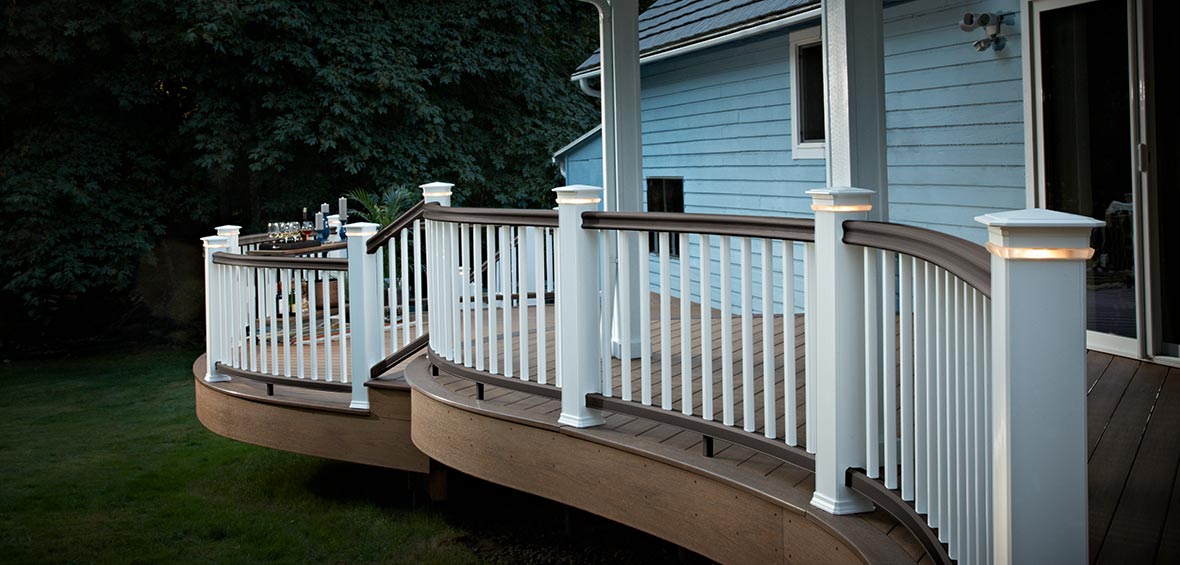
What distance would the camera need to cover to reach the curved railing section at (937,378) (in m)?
2.64

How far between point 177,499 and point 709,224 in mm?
7229

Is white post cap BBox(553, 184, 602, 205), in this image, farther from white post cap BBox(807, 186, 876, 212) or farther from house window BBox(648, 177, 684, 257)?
house window BBox(648, 177, 684, 257)

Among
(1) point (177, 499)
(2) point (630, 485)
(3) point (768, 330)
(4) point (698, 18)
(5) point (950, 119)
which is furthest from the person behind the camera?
(4) point (698, 18)

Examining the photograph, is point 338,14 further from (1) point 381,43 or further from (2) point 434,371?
(2) point 434,371

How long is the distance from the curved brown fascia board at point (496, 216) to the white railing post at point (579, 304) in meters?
0.13

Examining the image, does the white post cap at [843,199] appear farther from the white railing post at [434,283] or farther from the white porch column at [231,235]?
the white porch column at [231,235]

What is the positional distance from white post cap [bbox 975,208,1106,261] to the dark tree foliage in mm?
17260

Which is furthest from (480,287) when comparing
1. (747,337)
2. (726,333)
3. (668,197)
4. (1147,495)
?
(668,197)

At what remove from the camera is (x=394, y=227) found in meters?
6.72

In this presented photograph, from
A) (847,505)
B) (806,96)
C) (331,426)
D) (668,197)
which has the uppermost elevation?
(806,96)

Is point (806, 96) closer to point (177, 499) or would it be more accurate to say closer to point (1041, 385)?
point (177, 499)

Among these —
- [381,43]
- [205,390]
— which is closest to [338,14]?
[381,43]

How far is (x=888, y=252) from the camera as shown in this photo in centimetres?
325

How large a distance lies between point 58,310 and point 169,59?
191 inches
